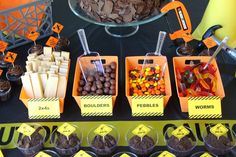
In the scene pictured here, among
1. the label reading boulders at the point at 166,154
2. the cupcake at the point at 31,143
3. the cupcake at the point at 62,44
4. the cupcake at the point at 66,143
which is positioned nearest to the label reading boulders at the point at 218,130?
the label reading boulders at the point at 166,154

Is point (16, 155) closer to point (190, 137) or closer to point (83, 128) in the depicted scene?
point (83, 128)

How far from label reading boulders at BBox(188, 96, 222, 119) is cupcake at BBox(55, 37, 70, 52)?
0.52 meters

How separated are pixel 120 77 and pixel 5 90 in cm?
38

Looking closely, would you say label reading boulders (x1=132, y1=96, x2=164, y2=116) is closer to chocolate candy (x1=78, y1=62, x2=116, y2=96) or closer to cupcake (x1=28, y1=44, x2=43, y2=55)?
chocolate candy (x1=78, y1=62, x2=116, y2=96)

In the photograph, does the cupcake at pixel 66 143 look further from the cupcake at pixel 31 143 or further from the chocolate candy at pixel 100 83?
the chocolate candy at pixel 100 83

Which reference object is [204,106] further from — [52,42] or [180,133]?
[52,42]

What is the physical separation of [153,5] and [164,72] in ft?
0.73

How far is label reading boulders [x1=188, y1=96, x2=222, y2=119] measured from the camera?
0.98 metres

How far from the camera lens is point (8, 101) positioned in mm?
1093

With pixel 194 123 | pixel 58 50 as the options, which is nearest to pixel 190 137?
pixel 194 123

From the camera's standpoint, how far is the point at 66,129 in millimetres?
932

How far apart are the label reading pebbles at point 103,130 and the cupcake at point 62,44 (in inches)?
16.2

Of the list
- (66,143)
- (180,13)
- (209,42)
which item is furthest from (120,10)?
(66,143)

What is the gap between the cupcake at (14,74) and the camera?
1.13 m
